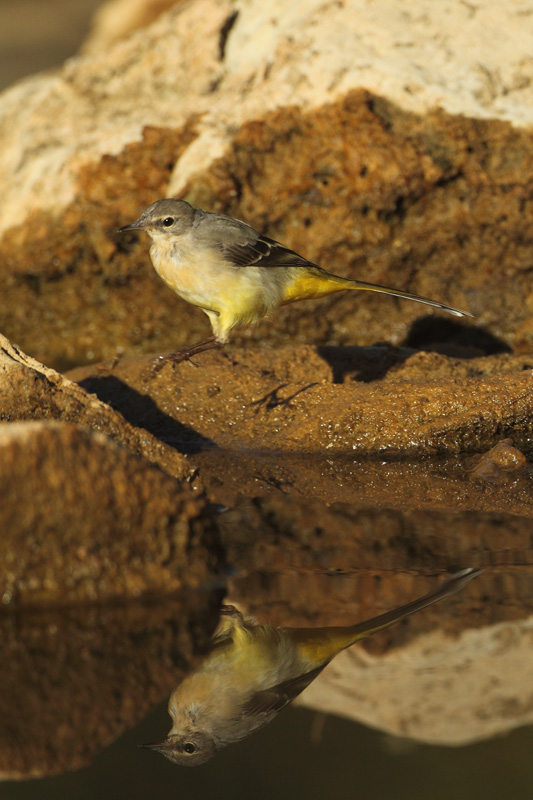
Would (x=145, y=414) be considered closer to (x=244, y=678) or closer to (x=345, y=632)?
(x=345, y=632)

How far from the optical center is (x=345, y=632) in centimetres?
375

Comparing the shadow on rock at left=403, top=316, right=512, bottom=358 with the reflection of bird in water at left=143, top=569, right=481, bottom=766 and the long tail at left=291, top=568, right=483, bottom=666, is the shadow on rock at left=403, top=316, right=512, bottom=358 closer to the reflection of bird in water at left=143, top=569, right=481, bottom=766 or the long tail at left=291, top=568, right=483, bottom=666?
the long tail at left=291, top=568, right=483, bottom=666

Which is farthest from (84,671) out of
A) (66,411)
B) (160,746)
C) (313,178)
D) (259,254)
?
(313,178)

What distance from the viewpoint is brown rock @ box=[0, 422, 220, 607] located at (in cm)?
382

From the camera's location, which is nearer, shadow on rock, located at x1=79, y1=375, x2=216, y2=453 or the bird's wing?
the bird's wing

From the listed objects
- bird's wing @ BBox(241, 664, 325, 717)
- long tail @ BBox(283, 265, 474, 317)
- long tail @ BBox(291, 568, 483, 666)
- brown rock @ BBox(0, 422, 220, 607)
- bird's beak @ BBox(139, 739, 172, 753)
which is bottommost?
bird's beak @ BBox(139, 739, 172, 753)

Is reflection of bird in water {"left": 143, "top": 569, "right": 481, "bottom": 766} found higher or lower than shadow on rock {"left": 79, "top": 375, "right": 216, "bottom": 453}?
lower

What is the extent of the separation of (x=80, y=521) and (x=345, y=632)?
1178 mm

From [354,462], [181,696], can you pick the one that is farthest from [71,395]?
[181,696]

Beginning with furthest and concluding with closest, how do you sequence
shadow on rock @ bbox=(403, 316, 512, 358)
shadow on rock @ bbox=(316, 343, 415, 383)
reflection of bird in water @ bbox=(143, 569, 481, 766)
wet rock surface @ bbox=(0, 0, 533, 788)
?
1. shadow on rock @ bbox=(403, 316, 512, 358)
2. shadow on rock @ bbox=(316, 343, 415, 383)
3. wet rock surface @ bbox=(0, 0, 533, 788)
4. reflection of bird in water @ bbox=(143, 569, 481, 766)

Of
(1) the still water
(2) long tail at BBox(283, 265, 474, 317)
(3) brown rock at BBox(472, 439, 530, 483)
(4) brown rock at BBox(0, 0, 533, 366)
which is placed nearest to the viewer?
(1) the still water

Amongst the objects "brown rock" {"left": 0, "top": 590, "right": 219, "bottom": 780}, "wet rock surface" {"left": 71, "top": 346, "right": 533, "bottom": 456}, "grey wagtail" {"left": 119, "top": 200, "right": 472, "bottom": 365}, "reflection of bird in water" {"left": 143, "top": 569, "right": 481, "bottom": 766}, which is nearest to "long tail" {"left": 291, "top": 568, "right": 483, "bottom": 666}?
"reflection of bird in water" {"left": 143, "top": 569, "right": 481, "bottom": 766}

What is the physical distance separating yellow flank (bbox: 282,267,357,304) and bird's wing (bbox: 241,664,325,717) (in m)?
4.16

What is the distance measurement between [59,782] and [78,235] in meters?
7.10
